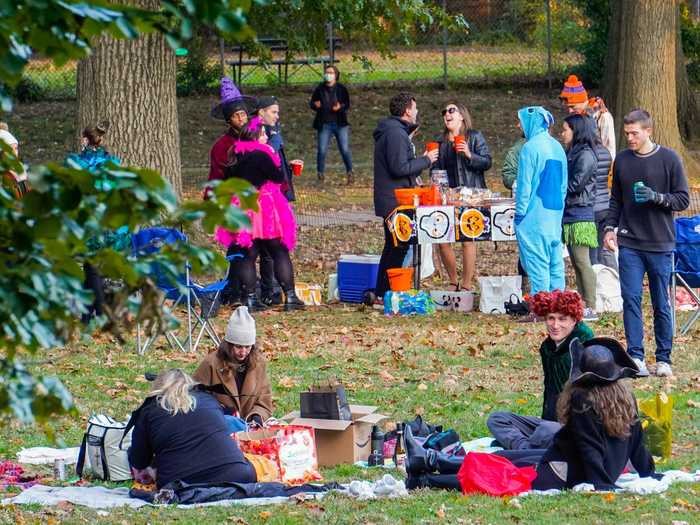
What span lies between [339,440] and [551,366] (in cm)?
127

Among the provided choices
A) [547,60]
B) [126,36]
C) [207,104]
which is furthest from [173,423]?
[547,60]

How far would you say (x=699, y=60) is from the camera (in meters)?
28.1

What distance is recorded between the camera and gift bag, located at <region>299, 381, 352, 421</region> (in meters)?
7.86

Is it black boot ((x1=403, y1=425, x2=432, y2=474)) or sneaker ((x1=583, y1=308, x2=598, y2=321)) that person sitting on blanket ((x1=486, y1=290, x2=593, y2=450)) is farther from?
sneaker ((x1=583, y1=308, x2=598, y2=321))

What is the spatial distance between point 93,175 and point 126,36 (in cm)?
32

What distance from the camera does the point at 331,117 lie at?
20.8 meters

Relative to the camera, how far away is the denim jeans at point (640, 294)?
31.0ft

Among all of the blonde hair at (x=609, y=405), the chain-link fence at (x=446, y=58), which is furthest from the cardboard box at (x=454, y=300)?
the chain-link fence at (x=446, y=58)

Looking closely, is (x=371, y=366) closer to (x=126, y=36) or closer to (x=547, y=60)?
(x=126, y=36)

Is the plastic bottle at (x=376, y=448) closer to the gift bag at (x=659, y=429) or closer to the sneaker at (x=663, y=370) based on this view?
the gift bag at (x=659, y=429)

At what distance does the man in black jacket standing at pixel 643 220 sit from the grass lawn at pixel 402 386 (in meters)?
0.48

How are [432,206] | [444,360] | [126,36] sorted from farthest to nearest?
[432,206]
[444,360]
[126,36]

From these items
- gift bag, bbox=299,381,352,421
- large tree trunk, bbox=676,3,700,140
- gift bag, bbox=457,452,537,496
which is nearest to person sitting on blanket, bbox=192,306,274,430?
gift bag, bbox=299,381,352,421

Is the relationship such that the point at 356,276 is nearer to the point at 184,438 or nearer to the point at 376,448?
the point at 376,448
